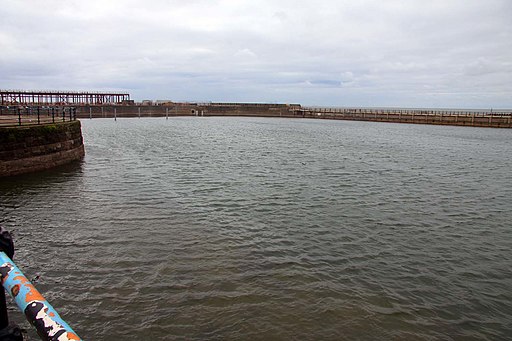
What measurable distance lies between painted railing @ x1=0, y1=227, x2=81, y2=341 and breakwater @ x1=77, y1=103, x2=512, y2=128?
292 feet

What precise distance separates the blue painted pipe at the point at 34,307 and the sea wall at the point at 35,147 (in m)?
18.1

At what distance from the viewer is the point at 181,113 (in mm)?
117250

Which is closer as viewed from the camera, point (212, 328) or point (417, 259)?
point (212, 328)

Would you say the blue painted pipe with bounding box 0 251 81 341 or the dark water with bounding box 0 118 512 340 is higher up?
the blue painted pipe with bounding box 0 251 81 341

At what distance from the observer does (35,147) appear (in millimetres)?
18734

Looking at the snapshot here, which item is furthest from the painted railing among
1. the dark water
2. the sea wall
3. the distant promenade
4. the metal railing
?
the distant promenade

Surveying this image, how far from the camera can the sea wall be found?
17016 millimetres

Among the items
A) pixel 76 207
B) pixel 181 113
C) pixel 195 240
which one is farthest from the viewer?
pixel 181 113

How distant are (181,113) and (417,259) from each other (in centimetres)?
11351

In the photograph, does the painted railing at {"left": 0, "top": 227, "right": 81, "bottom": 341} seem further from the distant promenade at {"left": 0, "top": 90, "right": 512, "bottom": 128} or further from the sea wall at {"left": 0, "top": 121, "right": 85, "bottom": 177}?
the distant promenade at {"left": 0, "top": 90, "right": 512, "bottom": 128}

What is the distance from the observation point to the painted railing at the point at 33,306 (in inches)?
70.7

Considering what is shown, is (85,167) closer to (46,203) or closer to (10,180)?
(10,180)

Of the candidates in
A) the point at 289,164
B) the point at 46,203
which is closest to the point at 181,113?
the point at 289,164

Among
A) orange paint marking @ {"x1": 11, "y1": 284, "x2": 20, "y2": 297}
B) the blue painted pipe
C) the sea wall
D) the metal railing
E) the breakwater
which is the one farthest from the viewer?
the breakwater
